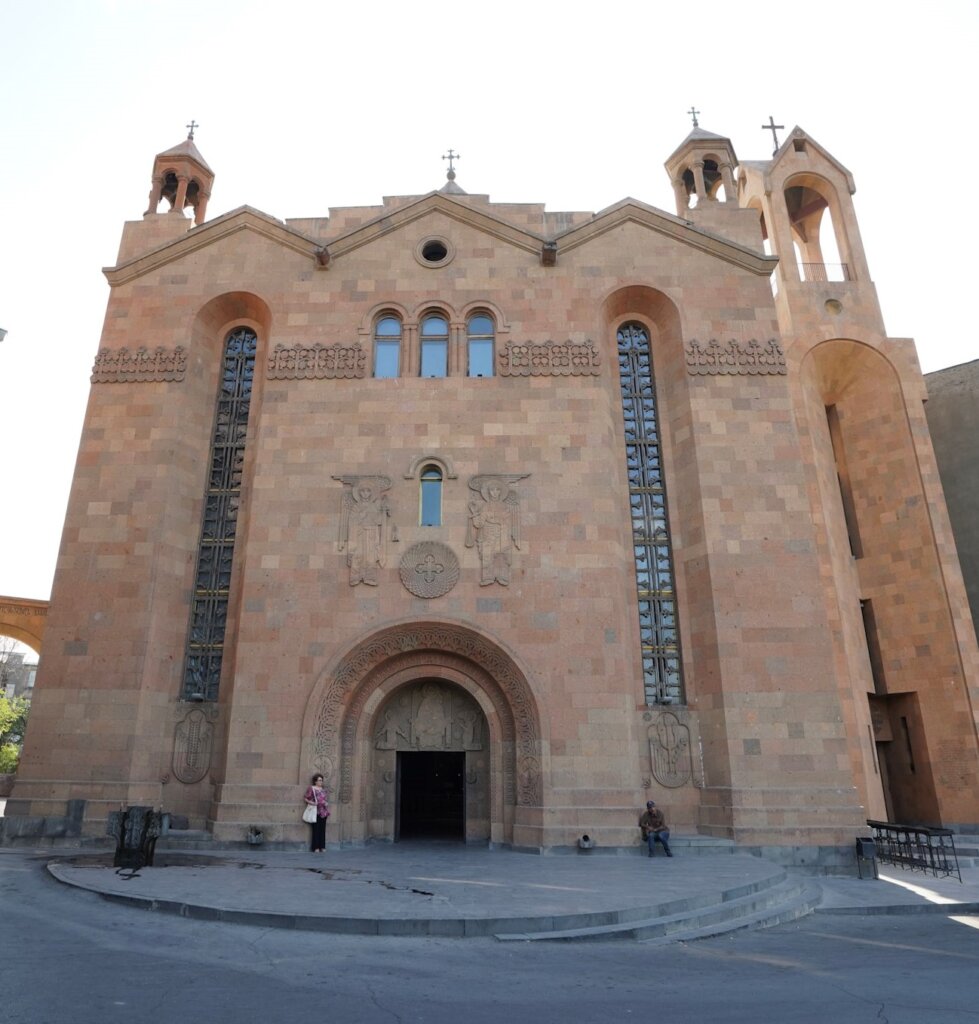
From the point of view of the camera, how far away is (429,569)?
49.9 feet

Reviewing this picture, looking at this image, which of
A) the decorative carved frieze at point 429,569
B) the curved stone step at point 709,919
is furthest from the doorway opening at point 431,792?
the curved stone step at point 709,919

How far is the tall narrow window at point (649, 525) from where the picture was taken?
15.5m

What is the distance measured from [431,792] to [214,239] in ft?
48.8

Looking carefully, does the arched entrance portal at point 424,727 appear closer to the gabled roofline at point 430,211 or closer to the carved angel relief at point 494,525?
the carved angel relief at point 494,525

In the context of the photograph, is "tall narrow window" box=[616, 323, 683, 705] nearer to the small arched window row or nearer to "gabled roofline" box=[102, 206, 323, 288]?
the small arched window row

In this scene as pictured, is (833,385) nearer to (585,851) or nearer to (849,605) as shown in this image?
(849,605)

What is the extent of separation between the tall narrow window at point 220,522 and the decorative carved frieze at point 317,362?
1.58m

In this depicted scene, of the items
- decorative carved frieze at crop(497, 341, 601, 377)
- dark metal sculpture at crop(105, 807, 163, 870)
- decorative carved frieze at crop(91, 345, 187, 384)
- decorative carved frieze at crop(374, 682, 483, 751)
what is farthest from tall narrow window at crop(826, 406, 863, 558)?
dark metal sculpture at crop(105, 807, 163, 870)

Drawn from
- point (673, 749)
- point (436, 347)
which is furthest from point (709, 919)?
point (436, 347)

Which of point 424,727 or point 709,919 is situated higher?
point 424,727

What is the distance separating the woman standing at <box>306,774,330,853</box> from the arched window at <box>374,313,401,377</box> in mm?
9347

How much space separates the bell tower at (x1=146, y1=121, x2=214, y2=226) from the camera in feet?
64.1

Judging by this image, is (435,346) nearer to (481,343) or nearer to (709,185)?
(481,343)

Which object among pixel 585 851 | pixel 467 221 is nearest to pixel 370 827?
pixel 585 851
